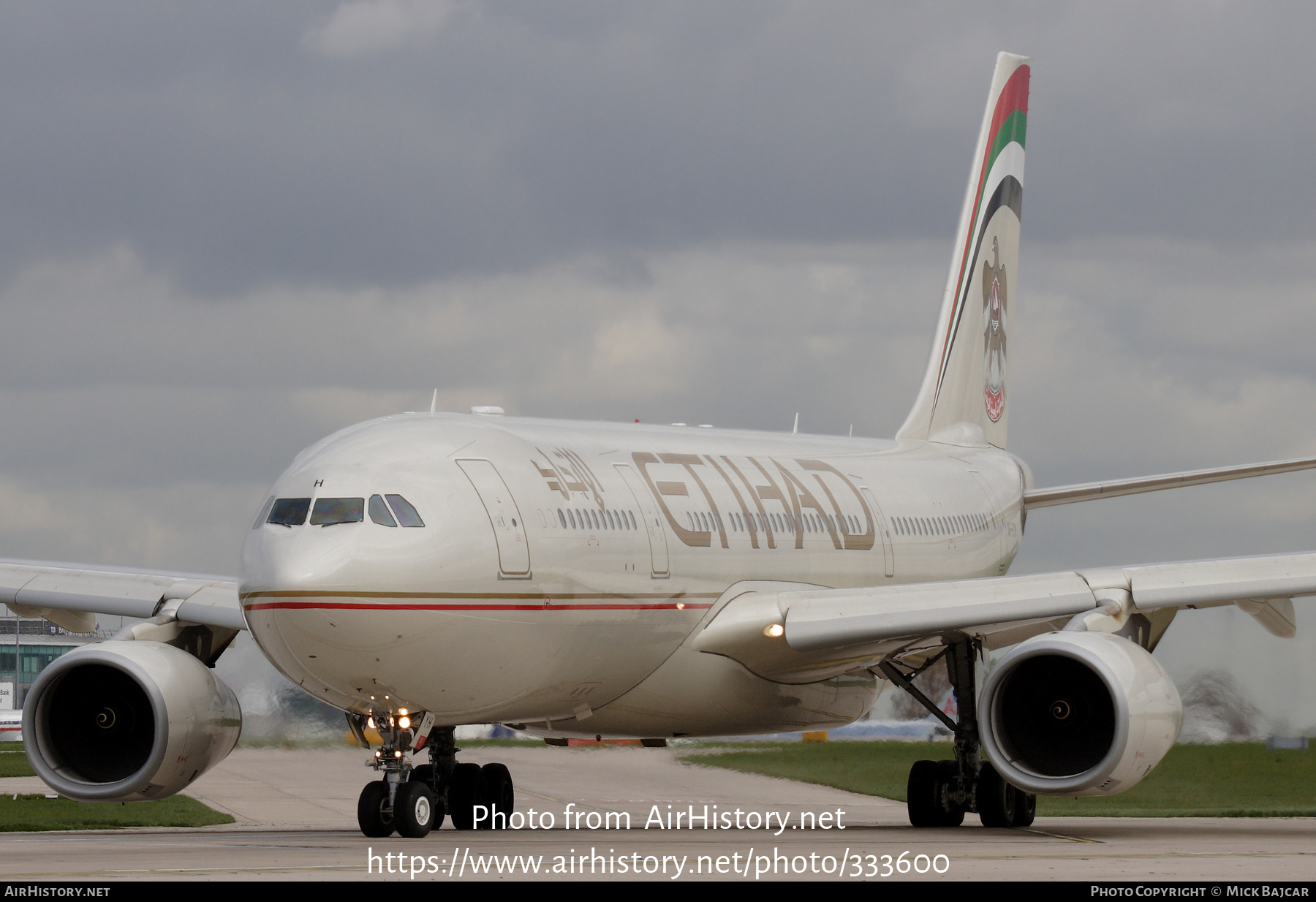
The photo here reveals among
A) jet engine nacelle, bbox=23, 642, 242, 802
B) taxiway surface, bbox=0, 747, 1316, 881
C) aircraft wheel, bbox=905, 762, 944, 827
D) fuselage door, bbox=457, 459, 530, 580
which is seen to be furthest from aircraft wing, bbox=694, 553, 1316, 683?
jet engine nacelle, bbox=23, 642, 242, 802

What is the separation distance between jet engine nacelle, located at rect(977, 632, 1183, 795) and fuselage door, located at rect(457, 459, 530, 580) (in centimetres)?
395

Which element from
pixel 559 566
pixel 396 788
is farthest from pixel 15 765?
pixel 559 566

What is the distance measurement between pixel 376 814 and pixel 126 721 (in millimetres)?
3391

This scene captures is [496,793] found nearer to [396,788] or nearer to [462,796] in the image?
[462,796]

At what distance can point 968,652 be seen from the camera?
20250 millimetres

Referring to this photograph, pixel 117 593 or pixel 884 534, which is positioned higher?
pixel 884 534

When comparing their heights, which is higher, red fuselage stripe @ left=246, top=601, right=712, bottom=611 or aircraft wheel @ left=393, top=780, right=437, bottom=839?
red fuselage stripe @ left=246, top=601, right=712, bottom=611

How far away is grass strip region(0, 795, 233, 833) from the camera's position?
21.7 metres

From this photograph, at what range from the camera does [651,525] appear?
60.7 ft

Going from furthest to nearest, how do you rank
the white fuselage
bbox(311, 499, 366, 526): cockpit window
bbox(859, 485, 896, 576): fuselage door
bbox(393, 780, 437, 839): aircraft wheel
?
bbox(859, 485, 896, 576): fuselage door, bbox(393, 780, 437, 839): aircraft wheel, bbox(311, 499, 366, 526): cockpit window, the white fuselage

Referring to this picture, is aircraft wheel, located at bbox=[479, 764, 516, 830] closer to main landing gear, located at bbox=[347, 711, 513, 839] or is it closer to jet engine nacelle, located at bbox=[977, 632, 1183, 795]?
main landing gear, located at bbox=[347, 711, 513, 839]

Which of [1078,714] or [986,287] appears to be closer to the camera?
[1078,714]

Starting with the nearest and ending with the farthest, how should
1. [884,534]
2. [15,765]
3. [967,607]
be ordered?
1. [967,607]
2. [884,534]
3. [15,765]

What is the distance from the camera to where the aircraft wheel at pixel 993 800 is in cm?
2034
